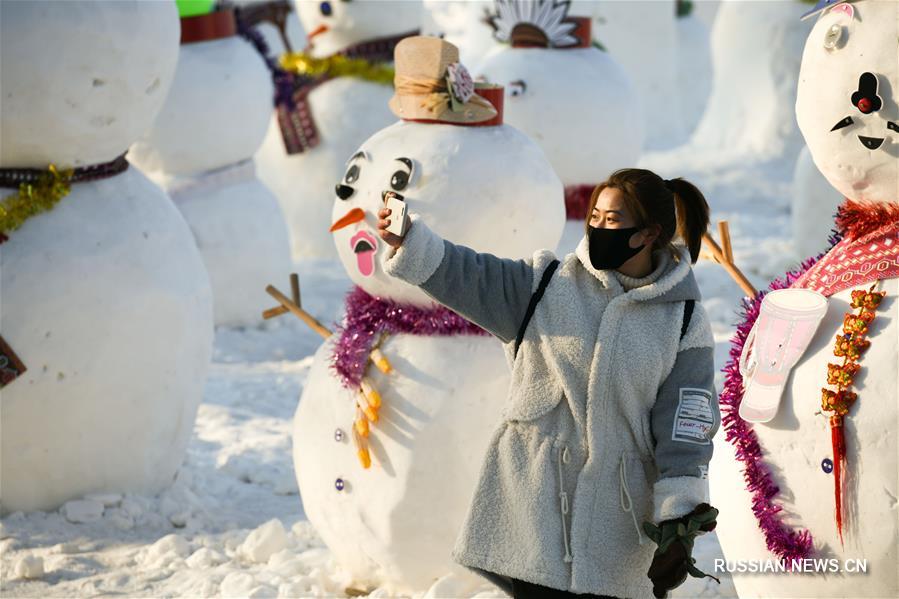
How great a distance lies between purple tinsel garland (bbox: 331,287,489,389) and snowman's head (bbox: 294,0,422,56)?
4.87m

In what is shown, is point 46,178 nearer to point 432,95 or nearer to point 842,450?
point 432,95

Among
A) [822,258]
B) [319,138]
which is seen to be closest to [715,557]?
[822,258]

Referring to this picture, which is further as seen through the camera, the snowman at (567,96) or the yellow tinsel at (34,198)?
the snowman at (567,96)

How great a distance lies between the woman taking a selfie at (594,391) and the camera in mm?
2643

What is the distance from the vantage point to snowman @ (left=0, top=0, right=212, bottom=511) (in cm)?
430

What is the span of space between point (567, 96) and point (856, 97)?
13.2 ft

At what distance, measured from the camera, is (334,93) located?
830cm

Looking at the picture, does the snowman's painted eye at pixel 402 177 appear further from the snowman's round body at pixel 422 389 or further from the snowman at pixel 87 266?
the snowman at pixel 87 266

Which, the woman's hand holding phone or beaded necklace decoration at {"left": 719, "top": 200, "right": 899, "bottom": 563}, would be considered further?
beaded necklace decoration at {"left": 719, "top": 200, "right": 899, "bottom": 563}

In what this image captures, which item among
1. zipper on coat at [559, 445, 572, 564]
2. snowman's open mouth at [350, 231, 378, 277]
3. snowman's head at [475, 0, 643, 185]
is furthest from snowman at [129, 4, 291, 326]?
zipper on coat at [559, 445, 572, 564]

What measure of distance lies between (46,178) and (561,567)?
257 cm

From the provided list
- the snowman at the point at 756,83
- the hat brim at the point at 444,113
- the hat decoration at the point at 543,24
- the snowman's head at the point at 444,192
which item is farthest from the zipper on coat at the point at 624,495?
the snowman at the point at 756,83

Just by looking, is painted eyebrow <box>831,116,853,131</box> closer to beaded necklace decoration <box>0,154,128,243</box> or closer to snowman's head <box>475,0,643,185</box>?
beaded necklace decoration <box>0,154,128,243</box>

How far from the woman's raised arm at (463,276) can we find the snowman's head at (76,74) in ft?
6.85
